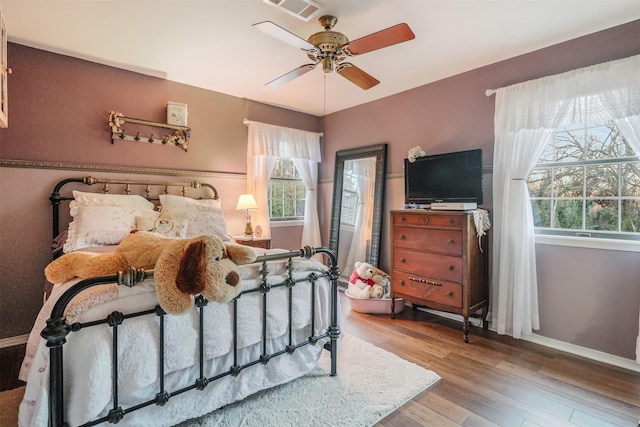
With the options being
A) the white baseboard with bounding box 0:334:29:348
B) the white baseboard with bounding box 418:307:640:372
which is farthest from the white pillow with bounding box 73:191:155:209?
the white baseboard with bounding box 418:307:640:372

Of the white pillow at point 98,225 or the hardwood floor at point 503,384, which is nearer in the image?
the hardwood floor at point 503,384

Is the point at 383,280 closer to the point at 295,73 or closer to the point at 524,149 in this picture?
the point at 524,149

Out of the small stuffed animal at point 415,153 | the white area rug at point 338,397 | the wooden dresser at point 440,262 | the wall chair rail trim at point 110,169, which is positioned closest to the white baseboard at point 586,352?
the wooden dresser at point 440,262

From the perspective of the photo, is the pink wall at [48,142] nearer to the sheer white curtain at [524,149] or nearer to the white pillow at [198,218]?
the white pillow at [198,218]

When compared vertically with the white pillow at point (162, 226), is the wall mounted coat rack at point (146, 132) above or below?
above

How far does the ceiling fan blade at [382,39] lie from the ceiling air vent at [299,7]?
0.32 metres

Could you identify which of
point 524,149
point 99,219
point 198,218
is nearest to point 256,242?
point 198,218

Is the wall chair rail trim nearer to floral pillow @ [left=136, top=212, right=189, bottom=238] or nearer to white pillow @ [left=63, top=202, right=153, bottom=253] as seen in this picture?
white pillow @ [left=63, top=202, right=153, bottom=253]

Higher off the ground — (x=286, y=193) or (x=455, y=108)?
(x=455, y=108)

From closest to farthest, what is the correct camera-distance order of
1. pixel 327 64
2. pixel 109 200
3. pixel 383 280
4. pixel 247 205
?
pixel 327 64
pixel 109 200
pixel 383 280
pixel 247 205

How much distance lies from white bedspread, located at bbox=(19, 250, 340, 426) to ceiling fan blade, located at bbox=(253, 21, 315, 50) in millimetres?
1413

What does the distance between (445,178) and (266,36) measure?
205 centimetres

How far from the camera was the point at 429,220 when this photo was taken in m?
3.02

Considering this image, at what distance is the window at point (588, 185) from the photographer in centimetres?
244
